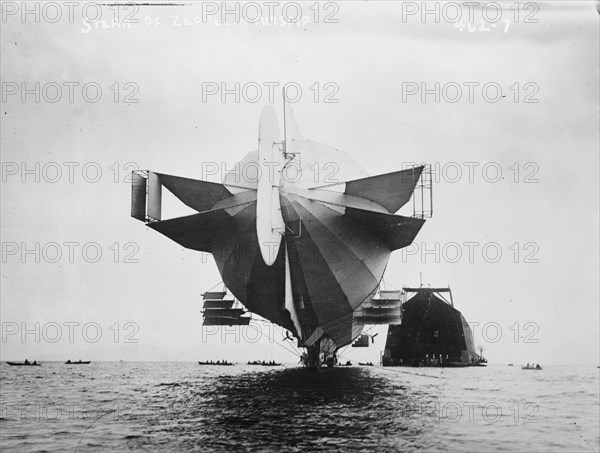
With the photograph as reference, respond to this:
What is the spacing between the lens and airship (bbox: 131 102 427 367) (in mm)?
34750

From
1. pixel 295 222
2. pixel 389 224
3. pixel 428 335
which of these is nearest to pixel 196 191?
pixel 295 222

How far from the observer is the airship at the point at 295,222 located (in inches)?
1368

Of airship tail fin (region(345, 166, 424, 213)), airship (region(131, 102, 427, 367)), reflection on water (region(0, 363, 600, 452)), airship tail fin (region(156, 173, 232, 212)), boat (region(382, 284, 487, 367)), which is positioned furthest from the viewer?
boat (region(382, 284, 487, 367))

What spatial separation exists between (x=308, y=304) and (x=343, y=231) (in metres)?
6.29

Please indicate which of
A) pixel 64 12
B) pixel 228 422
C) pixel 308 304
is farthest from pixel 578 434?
pixel 64 12

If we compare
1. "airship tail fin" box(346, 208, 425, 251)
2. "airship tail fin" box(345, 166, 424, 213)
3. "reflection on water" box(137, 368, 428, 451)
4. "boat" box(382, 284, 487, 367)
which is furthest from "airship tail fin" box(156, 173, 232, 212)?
"boat" box(382, 284, 487, 367)

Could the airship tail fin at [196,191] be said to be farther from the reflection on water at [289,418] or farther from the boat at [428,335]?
the boat at [428,335]

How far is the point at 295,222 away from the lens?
35.1m

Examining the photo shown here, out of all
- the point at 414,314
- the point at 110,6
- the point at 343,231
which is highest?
the point at 110,6

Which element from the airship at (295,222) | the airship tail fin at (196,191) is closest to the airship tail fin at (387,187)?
the airship at (295,222)

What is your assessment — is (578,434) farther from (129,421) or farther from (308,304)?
(308,304)

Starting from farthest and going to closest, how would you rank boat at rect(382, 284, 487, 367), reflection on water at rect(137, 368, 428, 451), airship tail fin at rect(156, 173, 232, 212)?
boat at rect(382, 284, 487, 367)
airship tail fin at rect(156, 173, 232, 212)
reflection on water at rect(137, 368, 428, 451)

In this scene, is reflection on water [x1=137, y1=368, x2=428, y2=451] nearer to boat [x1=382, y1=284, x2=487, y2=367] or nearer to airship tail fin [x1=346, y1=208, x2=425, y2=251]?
airship tail fin [x1=346, y1=208, x2=425, y2=251]

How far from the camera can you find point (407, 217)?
114 ft
